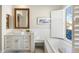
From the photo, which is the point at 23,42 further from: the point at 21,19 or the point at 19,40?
the point at 21,19

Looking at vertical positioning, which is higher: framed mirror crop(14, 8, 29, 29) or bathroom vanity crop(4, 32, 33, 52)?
framed mirror crop(14, 8, 29, 29)

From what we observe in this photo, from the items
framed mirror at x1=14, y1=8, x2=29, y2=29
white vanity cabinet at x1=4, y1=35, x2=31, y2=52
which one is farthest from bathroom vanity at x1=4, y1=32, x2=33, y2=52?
framed mirror at x1=14, y1=8, x2=29, y2=29

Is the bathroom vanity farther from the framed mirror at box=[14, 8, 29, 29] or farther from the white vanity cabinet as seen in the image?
the framed mirror at box=[14, 8, 29, 29]

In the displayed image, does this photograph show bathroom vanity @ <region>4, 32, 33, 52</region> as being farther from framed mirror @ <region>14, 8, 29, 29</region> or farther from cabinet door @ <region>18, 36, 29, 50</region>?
framed mirror @ <region>14, 8, 29, 29</region>

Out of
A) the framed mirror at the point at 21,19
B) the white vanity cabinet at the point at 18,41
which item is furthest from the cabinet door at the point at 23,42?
the framed mirror at the point at 21,19

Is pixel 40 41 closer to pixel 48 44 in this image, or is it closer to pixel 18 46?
pixel 48 44

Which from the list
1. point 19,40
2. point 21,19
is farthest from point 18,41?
point 21,19

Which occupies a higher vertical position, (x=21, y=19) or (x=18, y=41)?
(x=21, y=19)

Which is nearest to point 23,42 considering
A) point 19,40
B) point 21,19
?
point 19,40

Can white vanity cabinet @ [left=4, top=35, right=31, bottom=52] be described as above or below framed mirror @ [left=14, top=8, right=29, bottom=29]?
below
